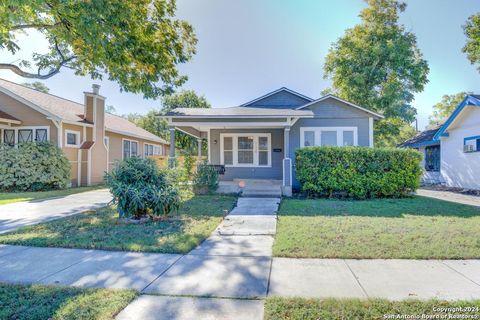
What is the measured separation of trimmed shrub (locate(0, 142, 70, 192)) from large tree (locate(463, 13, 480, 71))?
26.8 m

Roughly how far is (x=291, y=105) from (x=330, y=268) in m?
12.6

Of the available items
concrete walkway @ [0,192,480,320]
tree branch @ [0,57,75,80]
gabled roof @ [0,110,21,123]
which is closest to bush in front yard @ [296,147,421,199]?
concrete walkway @ [0,192,480,320]

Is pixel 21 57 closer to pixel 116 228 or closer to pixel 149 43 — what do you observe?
pixel 149 43

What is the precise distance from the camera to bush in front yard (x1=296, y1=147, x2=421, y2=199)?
10039 millimetres

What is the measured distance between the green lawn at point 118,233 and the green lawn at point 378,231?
173cm

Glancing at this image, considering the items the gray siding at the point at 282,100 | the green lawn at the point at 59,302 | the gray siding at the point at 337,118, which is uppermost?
the gray siding at the point at 282,100

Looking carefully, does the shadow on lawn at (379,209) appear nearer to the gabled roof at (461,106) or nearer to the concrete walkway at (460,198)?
the concrete walkway at (460,198)

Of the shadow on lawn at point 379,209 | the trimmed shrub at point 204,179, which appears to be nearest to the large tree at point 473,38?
the shadow on lawn at point 379,209

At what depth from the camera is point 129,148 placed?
2145cm

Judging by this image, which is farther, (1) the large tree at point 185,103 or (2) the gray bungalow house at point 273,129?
(1) the large tree at point 185,103

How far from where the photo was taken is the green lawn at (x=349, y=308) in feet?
8.50

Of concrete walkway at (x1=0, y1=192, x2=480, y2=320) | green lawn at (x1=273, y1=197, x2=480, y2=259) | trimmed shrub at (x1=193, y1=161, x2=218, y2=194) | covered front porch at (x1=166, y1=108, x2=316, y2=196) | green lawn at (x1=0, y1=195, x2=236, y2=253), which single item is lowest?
concrete walkway at (x1=0, y1=192, x2=480, y2=320)

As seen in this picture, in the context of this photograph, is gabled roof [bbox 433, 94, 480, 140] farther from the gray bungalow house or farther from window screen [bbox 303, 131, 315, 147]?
window screen [bbox 303, 131, 315, 147]

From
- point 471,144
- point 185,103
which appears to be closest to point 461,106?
point 471,144
